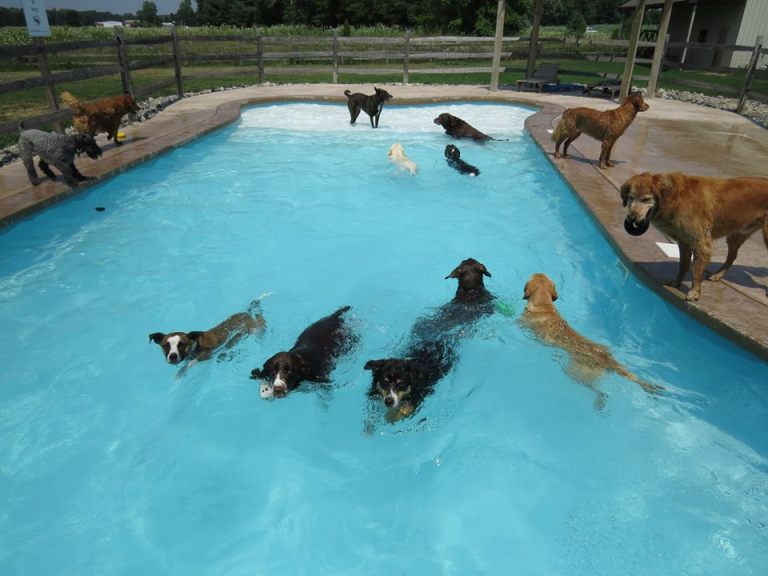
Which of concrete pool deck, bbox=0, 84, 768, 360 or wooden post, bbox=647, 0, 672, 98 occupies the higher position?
wooden post, bbox=647, 0, 672, 98

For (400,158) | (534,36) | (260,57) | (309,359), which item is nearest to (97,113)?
(400,158)

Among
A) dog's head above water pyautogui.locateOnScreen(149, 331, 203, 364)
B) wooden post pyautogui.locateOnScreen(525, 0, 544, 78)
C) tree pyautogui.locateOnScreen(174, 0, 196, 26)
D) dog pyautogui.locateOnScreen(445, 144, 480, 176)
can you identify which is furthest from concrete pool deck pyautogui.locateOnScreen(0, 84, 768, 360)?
tree pyautogui.locateOnScreen(174, 0, 196, 26)

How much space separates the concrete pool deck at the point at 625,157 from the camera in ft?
16.4

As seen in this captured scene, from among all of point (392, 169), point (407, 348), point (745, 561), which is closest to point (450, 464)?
point (407, 348)

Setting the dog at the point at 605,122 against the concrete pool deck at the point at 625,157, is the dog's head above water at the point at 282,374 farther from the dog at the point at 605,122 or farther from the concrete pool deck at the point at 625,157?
the dog at the point at 605,122

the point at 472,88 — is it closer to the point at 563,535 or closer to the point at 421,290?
the point at 421,290

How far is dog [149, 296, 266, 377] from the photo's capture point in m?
4.43

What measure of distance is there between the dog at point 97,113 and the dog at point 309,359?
295 inches

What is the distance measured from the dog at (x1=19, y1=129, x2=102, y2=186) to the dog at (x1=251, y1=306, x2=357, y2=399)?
5.69m

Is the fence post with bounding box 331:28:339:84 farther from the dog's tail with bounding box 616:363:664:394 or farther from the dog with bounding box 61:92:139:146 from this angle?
the dog's tail with bounding box 616:363:664:394

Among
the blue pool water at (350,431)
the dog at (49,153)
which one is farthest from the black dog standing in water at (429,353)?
the dog at (49,153)

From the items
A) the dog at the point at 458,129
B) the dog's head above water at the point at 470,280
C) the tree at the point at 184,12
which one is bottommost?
the dog's head above water at the point at 470,280

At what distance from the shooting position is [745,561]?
3266 millimetres

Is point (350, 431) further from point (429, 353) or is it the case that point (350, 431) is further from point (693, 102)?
point (693, 102)
